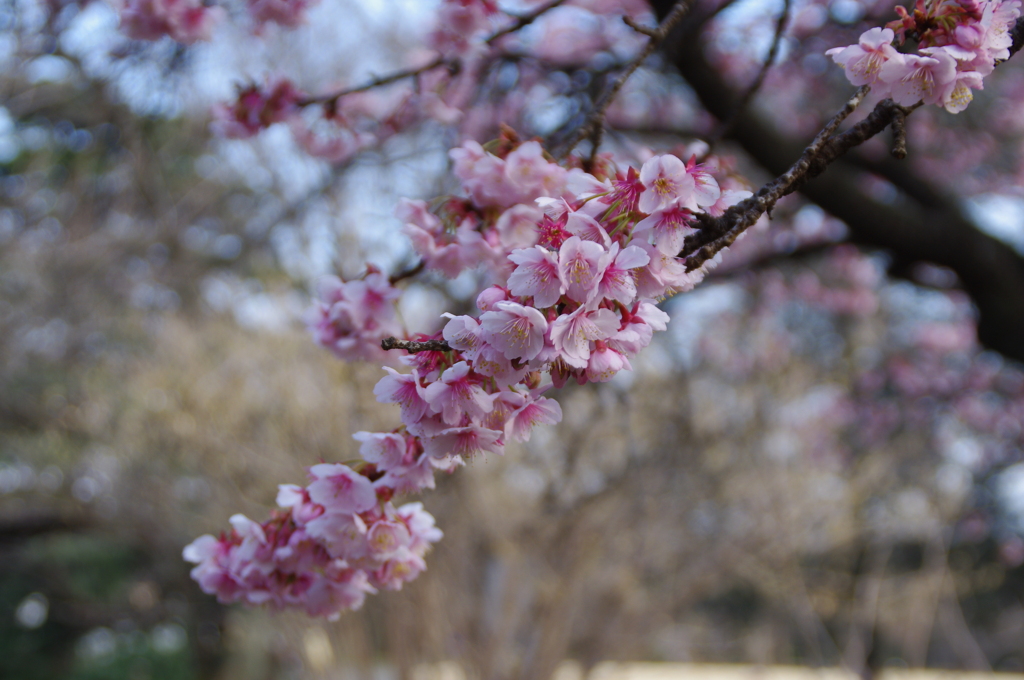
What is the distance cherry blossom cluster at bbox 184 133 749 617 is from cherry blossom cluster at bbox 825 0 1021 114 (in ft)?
0.79

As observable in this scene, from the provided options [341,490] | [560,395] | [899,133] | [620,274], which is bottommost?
[560,395]

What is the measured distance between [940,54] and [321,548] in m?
1.12

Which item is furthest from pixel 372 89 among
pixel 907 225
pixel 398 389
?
pixel 907 225

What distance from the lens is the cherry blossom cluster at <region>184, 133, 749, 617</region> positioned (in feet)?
2.39

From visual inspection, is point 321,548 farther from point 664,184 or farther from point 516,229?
point 664,184

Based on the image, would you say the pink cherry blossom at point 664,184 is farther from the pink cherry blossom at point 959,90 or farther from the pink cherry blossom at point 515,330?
the pink cherry blossom at point 959,90

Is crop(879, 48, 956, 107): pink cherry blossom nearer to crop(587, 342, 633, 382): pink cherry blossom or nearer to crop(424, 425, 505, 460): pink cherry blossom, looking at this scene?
crop(587, 342, 633, 382): pink cherry blossom

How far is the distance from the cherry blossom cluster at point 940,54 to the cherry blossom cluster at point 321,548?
907 mm

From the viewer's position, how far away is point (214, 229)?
28.9 ft

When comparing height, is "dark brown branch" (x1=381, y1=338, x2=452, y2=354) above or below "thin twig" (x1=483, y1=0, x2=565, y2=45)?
below

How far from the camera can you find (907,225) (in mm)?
3062

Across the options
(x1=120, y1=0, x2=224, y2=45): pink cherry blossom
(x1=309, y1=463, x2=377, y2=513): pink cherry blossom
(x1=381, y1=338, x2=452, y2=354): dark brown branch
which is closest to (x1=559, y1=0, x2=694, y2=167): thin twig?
(x1=381, y1=338, x2=452, y2=354): dark brown branch

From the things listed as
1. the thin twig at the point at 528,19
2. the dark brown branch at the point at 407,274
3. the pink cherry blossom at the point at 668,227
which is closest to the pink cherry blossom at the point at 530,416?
the pink cherry blossom at the point at 668,227

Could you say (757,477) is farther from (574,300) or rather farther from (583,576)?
(574,300)
